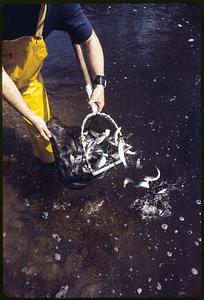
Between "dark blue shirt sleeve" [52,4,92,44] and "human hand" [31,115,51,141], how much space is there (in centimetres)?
90

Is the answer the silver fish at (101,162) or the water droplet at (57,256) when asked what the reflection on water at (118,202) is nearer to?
the water droplet at (57,256)

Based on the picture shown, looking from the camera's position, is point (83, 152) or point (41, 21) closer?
point (41, 21)

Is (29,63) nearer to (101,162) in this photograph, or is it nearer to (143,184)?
(101,162)

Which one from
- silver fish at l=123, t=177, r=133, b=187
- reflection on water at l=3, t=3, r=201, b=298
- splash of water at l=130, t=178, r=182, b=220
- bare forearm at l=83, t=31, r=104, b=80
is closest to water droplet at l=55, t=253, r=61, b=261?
reflection on water at l=3, t=3, r=201, b=298

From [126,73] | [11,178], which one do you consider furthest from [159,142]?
[11,178]

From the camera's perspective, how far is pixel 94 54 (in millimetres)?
2959

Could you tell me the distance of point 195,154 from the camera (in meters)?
3.72

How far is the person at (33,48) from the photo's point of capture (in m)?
2.48

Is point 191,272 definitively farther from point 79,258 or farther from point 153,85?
point 153,85

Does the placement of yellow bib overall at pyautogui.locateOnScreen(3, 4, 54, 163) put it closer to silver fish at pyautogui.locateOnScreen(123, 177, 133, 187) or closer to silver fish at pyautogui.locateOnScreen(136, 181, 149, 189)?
silver fish at pyautogui.locateOnScreen(123, 177, 133, 187)

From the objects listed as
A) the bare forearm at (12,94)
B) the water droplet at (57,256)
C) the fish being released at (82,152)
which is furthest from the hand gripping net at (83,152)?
the water droplet at (57,256)

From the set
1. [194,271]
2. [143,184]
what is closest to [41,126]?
[143,184]

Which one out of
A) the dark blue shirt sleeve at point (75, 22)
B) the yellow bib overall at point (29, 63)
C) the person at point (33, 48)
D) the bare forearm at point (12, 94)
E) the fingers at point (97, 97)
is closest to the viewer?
the bare forearm at point (12, 94)

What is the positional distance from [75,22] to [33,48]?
0.45 m
